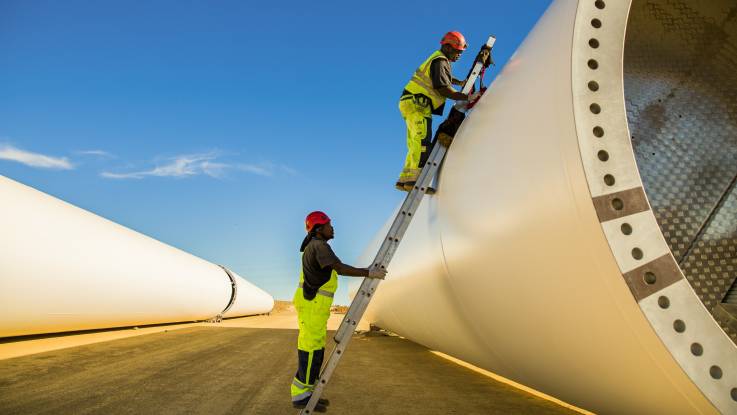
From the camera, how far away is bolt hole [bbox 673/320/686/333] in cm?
160

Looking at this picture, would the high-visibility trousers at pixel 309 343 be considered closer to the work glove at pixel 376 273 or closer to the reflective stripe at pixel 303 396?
the reflective stripe at pixel 303 396

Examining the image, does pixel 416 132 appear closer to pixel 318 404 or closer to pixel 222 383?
pixel 318 404

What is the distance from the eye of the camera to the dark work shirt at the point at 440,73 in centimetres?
339

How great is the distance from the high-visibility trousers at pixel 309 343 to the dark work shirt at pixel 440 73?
1.68 metres

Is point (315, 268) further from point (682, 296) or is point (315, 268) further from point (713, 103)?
point (713, 103)

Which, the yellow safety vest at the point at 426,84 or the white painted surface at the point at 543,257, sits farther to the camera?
the yellow safety vest at the point at 426,84

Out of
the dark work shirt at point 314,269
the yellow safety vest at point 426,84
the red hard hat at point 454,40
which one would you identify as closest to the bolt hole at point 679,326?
the dark work shirt at point 314,269

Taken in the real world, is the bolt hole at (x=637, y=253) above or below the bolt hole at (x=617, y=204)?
below

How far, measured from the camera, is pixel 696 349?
1588 mm

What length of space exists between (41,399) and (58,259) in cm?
456

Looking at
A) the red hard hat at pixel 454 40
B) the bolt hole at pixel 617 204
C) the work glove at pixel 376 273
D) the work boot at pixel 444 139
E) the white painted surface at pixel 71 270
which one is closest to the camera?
the bolt hole at pixel 617 204

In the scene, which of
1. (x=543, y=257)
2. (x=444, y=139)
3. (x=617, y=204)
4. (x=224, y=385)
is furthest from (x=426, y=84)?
(x=224, y=385)

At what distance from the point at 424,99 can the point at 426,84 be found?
4.3 inches

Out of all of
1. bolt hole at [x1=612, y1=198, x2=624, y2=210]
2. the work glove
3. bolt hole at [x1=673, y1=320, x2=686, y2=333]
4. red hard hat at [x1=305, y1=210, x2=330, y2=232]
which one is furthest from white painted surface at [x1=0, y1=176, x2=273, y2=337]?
bolt hole at [x1=673, y1=320, x2=686, y2=333]
